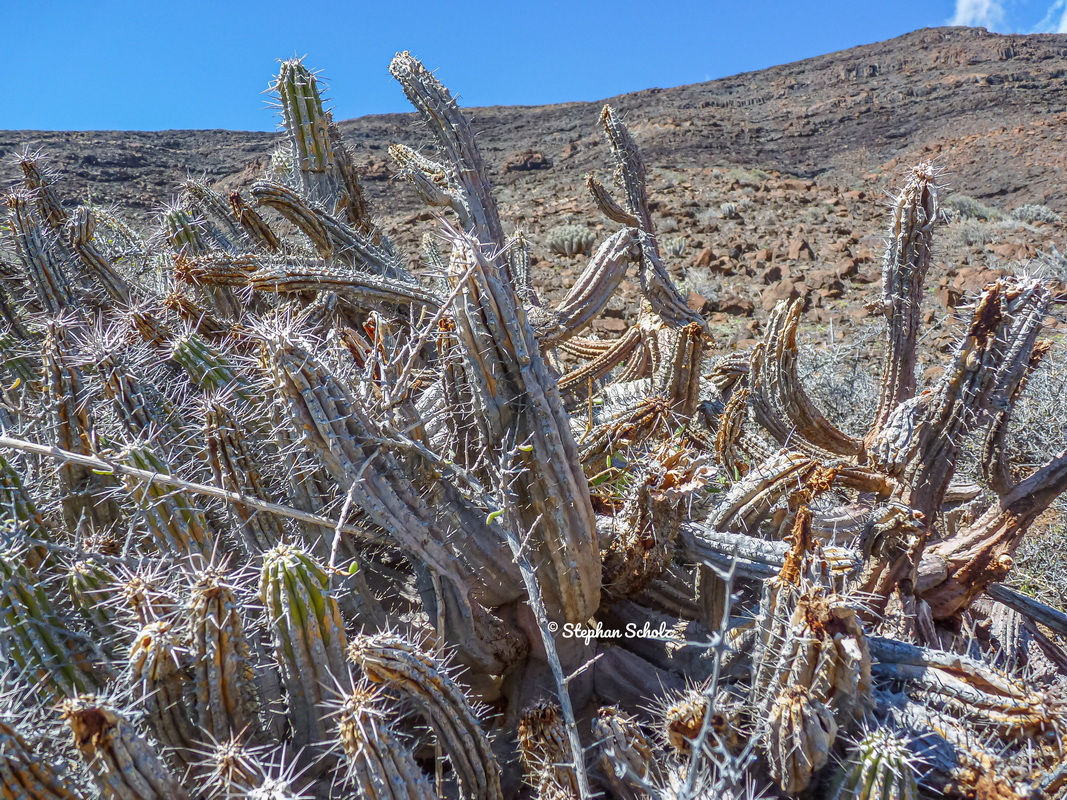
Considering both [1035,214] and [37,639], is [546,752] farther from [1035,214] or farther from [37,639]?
[1035,214]

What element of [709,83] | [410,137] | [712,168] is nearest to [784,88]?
[709,83]

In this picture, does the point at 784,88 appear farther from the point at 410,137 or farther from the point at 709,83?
the point at 410,137

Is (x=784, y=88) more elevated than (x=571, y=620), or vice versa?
(x=784, y=88)

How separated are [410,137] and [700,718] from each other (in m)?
30.0

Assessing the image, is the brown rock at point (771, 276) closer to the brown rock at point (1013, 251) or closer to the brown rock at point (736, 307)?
the brown rock at point (736, 307)

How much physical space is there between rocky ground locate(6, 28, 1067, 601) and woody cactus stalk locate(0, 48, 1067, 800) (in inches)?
84.5

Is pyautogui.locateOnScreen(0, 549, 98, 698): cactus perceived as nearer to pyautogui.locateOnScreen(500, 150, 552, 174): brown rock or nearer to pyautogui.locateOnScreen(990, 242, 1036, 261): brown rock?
pyautogui.locateOnScreen(990, 242, 1036, 261): brown rock

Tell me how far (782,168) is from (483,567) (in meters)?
25.1

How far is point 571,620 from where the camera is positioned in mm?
2363

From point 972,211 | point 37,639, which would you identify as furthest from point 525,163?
point 37,639

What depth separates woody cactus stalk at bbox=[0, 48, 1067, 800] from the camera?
1.67 metres

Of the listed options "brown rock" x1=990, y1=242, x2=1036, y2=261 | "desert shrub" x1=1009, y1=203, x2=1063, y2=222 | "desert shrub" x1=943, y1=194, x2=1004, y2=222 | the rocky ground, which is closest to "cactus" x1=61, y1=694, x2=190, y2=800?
the rocky ground

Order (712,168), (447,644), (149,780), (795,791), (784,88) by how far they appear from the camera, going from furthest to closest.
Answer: (784,88) < (712,168) < (447,644) < (795,791) < (149,780)

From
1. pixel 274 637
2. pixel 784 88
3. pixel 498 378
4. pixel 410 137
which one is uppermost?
pixel 784 88
